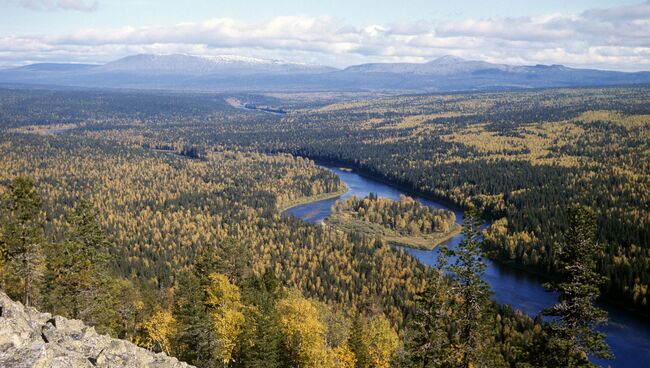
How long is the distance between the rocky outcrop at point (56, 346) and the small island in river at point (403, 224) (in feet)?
461

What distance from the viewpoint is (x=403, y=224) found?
183 metres

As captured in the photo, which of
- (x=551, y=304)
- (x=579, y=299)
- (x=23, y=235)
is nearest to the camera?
(x=579, y=299)

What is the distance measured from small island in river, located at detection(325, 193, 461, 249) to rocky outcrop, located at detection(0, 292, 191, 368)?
5532 inches

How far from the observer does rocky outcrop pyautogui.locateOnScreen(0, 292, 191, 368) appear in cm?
2717

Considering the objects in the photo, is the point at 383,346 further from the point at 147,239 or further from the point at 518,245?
the point at 147,239

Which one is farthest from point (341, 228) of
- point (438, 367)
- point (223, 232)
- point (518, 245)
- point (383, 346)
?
point (438, 367)

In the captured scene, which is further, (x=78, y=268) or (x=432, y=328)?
(x=78, y=268)

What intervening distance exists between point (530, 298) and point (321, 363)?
87.7 m

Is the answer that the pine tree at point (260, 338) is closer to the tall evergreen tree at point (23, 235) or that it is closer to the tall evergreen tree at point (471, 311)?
the tall evergreen tree at point (471, 311)

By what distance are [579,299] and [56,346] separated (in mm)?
33988

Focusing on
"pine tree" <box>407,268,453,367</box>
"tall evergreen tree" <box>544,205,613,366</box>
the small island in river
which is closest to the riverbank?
the small island in river

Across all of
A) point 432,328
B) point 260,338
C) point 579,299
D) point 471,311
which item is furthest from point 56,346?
point 579,299

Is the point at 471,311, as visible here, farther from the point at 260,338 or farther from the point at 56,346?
the point at 56,346

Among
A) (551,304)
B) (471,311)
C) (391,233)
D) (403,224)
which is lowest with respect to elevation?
(391,233)
